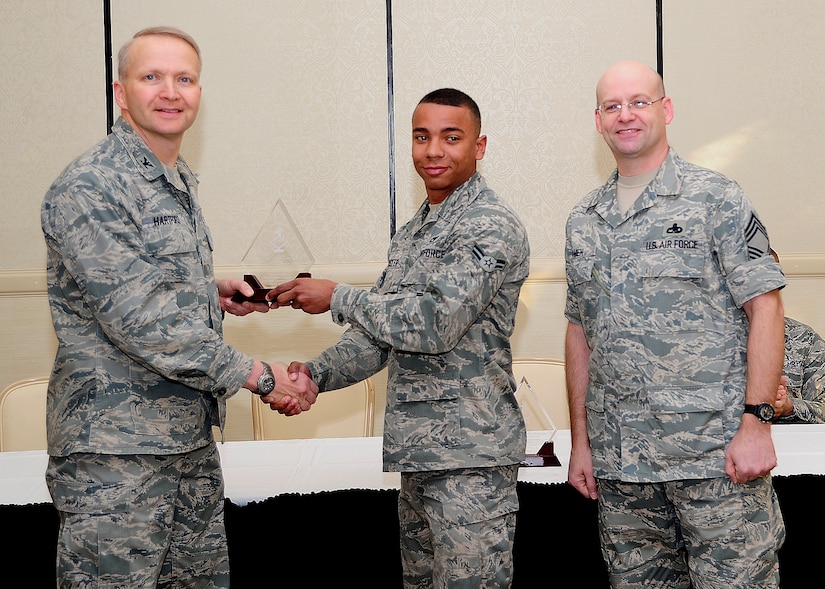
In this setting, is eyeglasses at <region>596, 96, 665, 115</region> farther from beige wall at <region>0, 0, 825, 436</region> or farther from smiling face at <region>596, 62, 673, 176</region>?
beige wall at <region>0, 0, 825, 436</region>

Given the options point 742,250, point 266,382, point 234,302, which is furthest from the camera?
point 234,302

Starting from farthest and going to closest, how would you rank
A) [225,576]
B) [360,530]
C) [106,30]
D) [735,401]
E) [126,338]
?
[106,30] → [360,530] → [225,576] → [735,401] → [126,338]

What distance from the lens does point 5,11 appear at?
4180 millimetres

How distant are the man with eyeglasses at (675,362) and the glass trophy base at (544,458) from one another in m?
0.47

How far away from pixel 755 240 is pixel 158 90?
50.9 inches

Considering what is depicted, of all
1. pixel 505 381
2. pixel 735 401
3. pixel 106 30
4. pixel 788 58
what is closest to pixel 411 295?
pixel 505 381

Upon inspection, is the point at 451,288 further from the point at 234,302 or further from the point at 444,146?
the point at 234,302

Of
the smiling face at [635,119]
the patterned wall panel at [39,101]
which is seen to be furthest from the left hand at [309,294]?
the patterned wall panel at [39,101]

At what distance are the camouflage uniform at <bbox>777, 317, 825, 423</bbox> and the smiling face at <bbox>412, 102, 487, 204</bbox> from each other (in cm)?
218

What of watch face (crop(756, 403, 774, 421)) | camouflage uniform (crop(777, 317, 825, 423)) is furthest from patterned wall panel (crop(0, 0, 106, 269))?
watch face (crop(756, 403, 774, 421))

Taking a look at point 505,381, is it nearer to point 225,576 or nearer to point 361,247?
point 225,576

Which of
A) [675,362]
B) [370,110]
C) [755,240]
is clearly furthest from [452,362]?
[370,110]

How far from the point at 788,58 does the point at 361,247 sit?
232 centimetres

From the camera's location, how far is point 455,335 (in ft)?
6.28
